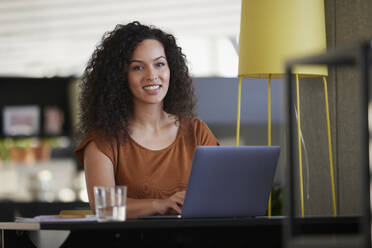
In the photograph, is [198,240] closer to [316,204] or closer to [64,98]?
[316,204]

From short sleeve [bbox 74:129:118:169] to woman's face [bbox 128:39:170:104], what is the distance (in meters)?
0.21

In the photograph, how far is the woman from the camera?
2592 mm

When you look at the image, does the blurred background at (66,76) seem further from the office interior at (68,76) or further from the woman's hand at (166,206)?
the woman's hand at (166,206)

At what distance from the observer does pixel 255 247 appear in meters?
1.89

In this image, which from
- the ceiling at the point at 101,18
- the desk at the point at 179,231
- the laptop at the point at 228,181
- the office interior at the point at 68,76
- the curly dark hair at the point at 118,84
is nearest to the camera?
Result: the desk at the point at 179,231

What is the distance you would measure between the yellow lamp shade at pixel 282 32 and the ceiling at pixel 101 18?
12.2 ft

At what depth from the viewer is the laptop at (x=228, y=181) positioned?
186 centimetres

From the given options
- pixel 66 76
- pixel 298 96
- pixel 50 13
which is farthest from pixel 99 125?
pixel 66 76

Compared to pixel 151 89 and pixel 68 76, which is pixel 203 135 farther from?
pixel 68 76

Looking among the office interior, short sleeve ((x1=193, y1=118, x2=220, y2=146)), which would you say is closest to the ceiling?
the office interior

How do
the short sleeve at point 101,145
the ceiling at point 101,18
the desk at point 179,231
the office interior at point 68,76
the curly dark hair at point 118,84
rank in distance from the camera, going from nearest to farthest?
the desk at point 179,231 → the short sleeve at point 101,145 → the curly dark hair at point 118,84 → the office interior at point 68,76 → the ceiling at point 101,18

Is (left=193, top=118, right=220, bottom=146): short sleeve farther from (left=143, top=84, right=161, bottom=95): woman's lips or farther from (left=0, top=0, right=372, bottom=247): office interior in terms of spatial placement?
(left=0, top=0, right=372, bottom=247): office interior

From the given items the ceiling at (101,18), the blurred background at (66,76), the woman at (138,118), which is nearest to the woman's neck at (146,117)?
the woman at (138,118)

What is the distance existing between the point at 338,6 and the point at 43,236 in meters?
1.66
